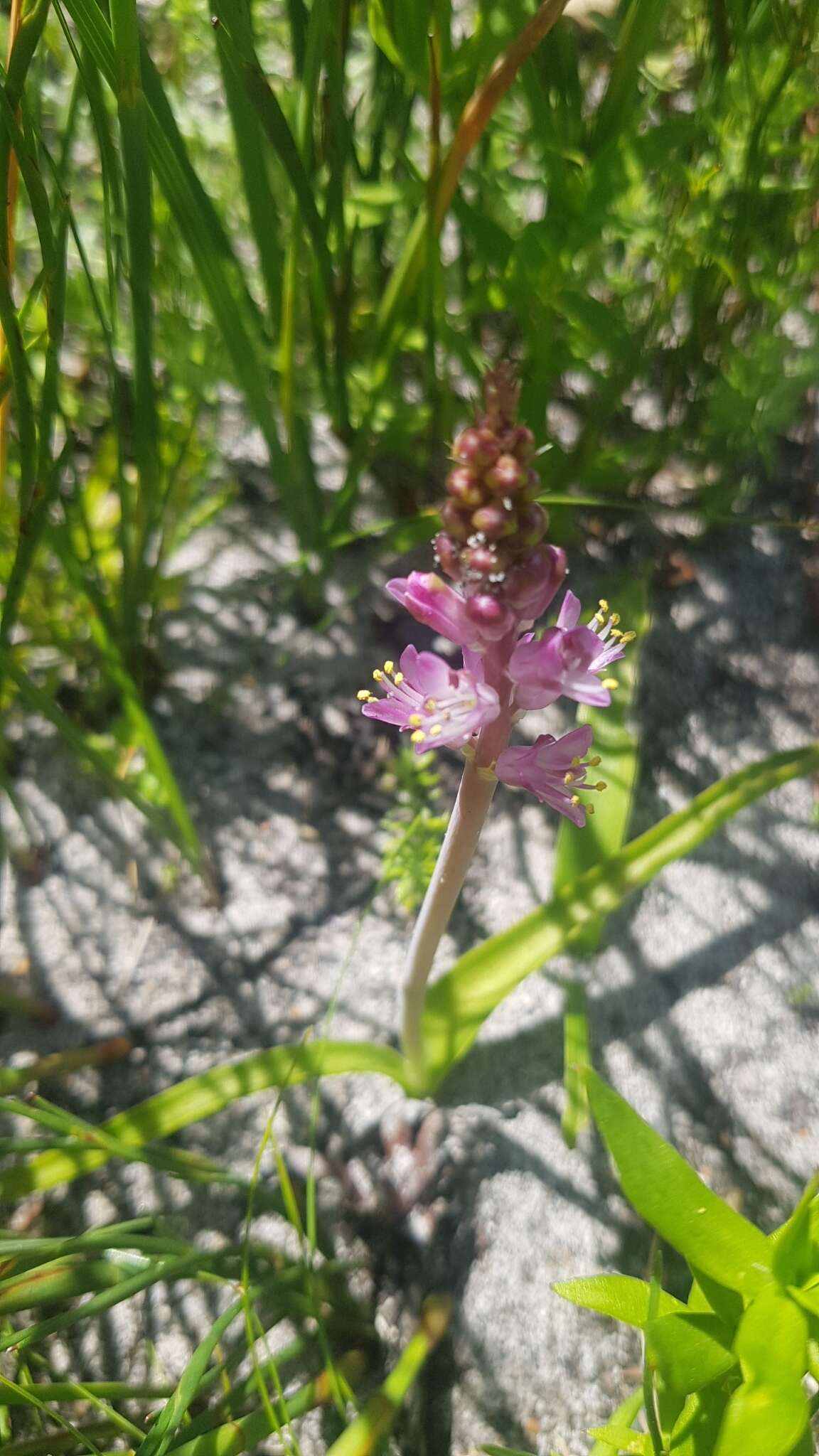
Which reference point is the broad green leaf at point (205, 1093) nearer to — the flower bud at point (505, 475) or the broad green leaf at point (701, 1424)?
the broad green leaf at point (701, 1424)

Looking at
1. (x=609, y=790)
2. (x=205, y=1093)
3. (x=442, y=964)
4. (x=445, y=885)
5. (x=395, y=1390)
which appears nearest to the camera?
(x=445, y=885)

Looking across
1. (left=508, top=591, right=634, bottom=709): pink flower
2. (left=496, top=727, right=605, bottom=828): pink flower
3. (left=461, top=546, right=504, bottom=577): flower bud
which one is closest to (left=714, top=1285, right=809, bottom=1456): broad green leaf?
(left=496, top=727, right=605, bottom=828): pink flower

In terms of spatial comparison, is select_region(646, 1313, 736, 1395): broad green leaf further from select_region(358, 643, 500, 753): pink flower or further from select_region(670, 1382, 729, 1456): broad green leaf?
select_region(358, 643, 500, 753): pink flower

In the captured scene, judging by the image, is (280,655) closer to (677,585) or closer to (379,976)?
(379,976)

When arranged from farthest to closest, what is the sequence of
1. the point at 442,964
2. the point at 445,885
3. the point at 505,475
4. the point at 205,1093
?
the point at 442,964 < the point at 205,1093 < the point at 445,885 < the point at 505,475

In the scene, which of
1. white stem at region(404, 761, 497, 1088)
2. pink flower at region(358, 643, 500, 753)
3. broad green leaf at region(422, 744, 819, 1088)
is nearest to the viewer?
pink flower at region(358, 643, 500, 753)

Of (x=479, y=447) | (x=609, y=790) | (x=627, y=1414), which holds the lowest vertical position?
(x=627, y=1414)

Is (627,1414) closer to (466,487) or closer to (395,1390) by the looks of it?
(395,1390)

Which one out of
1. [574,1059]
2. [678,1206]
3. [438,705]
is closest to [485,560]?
[438,705]
